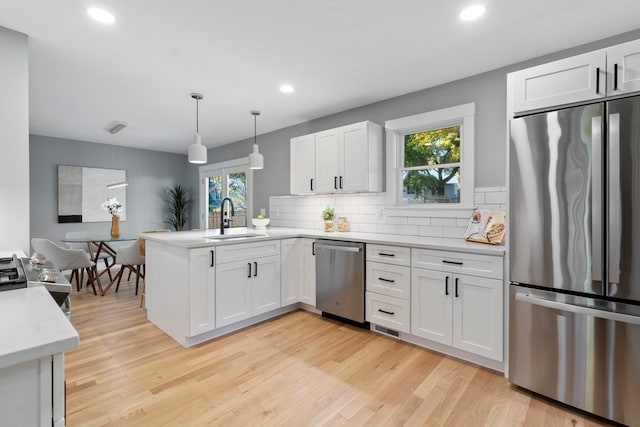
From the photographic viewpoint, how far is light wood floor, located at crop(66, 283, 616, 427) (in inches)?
69.4

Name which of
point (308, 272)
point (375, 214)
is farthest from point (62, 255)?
point (375, 214)

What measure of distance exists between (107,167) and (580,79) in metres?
6.89

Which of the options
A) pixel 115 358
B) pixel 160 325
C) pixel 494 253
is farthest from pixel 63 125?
pixel 494 253

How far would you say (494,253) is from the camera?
2.16 metres

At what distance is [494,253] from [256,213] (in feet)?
12.7

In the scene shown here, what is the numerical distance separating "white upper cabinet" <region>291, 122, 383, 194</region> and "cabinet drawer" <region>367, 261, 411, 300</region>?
0.92 metres

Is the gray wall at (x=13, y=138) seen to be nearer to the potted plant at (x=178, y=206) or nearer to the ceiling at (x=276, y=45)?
the ceiling at (x=276, y=45)

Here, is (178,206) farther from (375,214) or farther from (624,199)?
(624,199)

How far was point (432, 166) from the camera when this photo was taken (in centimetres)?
321

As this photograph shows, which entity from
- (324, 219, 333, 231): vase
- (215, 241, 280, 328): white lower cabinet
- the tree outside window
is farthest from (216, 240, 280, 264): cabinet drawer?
the tree outside window

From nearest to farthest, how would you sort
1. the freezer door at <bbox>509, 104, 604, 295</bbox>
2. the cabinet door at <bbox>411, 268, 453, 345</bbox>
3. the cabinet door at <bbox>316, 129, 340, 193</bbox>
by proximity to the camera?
the freezer door at <bbox>509, 104, 604, 295</bbox>, the cabinet door at <bbox>411, 268, 453, 345</bbox>, the cabinet door at <bbox>316, 129, 340, 193</bbox>

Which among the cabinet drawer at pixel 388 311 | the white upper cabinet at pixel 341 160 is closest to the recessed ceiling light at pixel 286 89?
the white upper cabinet at pixel 341 160

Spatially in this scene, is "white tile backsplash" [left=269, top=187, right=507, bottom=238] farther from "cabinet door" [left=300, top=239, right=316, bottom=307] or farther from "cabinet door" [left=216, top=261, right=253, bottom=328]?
"cabinet door" [left=216, top=261, right=253, bottom=328]

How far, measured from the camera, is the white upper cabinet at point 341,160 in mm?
3334
